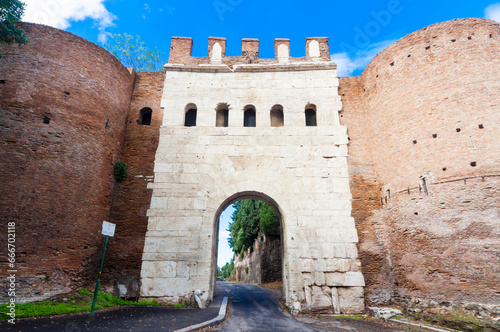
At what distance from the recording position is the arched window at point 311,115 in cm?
1193

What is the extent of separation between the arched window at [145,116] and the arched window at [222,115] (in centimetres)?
298

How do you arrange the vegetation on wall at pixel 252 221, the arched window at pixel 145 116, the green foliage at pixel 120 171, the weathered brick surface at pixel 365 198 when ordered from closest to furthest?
the weathered brick surface at pixel 365 198 → the green foliage at pixel 120 171 → the arched window at pixel 145 116 → the vegetation on wall at pixel 252 221

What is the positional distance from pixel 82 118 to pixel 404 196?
1142 centimetres

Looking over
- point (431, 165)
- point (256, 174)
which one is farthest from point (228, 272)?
point (431, 165)

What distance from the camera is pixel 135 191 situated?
10719 mm

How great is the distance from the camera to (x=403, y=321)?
26.0ft

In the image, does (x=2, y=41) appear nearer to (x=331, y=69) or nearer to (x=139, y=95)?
(x=139, y=95)

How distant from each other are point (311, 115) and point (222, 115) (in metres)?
3.81

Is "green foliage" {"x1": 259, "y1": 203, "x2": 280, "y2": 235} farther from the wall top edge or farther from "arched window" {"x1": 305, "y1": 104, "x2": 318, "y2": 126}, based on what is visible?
the wall top edge

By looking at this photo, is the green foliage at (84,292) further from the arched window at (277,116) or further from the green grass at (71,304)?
the arched window at (277,116)

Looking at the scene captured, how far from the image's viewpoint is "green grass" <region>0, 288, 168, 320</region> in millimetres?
7113

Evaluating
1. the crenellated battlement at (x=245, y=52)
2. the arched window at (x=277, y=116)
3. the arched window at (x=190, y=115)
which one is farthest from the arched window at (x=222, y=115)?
the crenellated battlement at (x=245, y=52)

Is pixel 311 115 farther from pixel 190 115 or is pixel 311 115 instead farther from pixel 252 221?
pixel 252 221

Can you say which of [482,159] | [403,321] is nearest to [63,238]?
[403,321]
